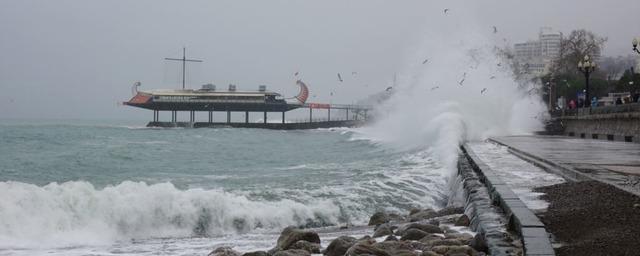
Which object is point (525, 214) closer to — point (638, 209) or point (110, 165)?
point (638, 209)

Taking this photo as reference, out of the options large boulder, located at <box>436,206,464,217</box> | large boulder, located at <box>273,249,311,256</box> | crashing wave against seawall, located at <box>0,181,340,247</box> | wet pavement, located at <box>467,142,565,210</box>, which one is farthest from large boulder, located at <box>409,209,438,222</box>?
large boulder, located at <box>273,249,311,256</box>

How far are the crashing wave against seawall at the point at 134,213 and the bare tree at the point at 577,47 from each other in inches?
2376

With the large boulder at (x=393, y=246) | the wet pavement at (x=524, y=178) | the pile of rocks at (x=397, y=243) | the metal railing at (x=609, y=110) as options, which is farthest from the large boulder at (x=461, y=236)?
the metal railing at (x=609, y=110)

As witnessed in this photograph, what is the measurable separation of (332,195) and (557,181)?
462 centimetres

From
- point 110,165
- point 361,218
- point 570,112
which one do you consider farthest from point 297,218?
point 570,112

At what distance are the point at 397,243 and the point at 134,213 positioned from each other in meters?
5.79

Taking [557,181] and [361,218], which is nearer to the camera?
[557,181]

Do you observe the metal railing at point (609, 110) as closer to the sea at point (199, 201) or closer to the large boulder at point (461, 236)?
the sea at point (199, 201)

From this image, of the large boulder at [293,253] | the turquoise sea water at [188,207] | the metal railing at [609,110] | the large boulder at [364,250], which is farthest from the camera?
the metal railing at [609,110]

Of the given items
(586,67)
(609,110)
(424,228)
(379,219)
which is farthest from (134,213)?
(586,67)

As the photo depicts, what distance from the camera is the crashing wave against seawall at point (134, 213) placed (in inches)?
393

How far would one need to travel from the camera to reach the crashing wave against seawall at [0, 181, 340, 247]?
9.99 meters

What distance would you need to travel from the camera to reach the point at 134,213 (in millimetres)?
10703

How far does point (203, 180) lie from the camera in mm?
16453
